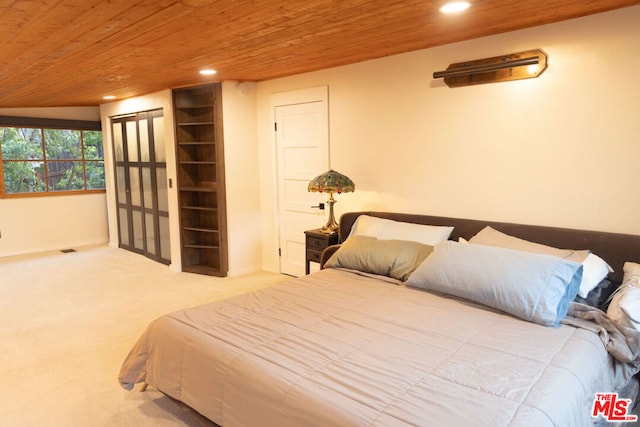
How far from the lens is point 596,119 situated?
8.73 feet

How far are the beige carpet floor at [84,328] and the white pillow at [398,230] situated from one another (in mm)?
1570

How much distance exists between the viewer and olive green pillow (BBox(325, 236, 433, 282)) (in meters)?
2.89

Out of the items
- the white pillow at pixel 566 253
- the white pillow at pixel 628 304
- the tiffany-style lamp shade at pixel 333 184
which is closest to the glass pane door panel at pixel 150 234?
the tiffany-style lamp shade at pixel 333 184

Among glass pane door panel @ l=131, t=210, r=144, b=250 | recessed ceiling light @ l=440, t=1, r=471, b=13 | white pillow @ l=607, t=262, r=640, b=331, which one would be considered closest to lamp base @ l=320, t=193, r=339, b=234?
recessed ceiling light @ l=440, t=1, r=471, b=13

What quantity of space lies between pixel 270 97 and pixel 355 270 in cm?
250

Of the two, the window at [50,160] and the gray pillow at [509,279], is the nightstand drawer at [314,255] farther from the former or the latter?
the window at [50,160]

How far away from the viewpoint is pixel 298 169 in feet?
15.1

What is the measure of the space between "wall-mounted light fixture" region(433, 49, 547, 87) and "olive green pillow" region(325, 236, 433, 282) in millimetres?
1287

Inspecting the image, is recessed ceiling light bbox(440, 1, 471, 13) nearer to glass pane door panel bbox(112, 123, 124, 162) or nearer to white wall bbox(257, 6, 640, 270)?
white wall bbox(257, 6, 640, 270)

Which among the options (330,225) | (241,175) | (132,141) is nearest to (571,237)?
(330,225)

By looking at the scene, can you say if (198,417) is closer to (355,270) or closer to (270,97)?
(355,270)

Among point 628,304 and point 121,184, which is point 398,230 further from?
point 121,184

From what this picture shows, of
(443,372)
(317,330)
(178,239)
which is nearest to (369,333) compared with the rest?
(317,330)

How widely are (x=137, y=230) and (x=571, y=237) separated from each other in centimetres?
554
